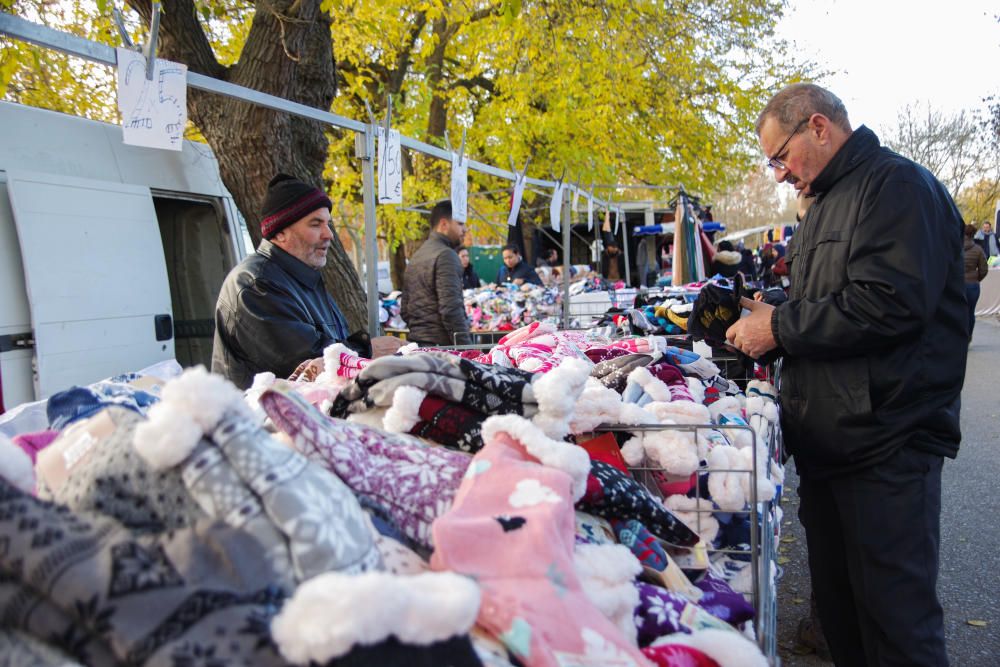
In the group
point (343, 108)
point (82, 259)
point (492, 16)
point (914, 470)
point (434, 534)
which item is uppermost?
point (492, 16)

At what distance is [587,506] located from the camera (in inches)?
55.6

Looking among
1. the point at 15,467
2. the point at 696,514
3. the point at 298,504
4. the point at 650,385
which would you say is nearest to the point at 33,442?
the point at 15,467

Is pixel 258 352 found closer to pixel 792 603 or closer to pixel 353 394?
pixel 353 394

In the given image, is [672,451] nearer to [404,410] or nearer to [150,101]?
[404,410]

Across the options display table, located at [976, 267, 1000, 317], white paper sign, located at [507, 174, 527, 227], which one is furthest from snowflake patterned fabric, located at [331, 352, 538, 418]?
display table, located at [976, 267, 1000, 317]

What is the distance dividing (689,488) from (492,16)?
32.0 ft

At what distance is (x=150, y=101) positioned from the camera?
111 inches

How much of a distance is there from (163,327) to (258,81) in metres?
2.03

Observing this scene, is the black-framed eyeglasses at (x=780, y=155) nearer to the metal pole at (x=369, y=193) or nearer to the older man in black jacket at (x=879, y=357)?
the older man in black jacket at (x=879, y=357)

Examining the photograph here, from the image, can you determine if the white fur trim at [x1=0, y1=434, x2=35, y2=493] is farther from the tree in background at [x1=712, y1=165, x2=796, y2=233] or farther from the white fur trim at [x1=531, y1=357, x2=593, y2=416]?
the tree in background at [x1=712, y1=165, x2=796, y2=233]

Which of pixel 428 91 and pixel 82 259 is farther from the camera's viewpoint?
pixel 428 91

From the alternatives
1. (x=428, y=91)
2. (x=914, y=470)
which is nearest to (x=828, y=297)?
(x=914, y=470)

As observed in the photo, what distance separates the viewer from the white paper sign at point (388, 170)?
409 centimetres

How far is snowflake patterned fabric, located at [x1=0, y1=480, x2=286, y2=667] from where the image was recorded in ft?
2.47
